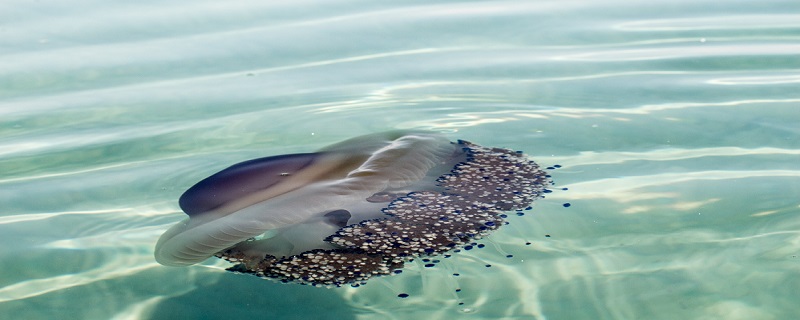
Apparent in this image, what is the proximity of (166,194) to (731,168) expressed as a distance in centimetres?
162

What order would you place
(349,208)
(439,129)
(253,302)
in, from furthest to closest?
(439,129), (349,208), (253,302)

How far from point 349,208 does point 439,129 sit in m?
→ 0.89

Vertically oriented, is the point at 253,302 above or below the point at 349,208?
below

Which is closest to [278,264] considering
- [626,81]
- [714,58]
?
[626,81]

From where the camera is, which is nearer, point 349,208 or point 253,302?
point 253,302

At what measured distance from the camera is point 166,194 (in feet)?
8.70

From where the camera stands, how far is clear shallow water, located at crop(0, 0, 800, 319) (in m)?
2.14

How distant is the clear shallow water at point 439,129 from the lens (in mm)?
2137

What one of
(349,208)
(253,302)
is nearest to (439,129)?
(349,208)

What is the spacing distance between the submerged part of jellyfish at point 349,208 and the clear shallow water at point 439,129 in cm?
8

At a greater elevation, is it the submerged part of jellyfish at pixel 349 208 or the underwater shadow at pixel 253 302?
the submerged part of jellyfish at pixel 349 208

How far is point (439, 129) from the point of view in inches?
121

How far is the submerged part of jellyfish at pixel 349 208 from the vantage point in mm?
2074

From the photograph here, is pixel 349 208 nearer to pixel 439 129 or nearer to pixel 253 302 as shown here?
pixel 253 302
